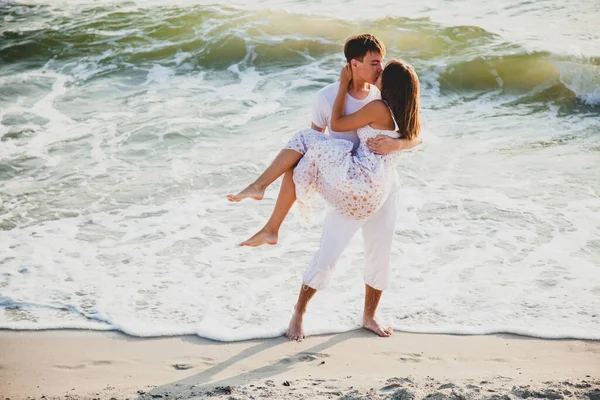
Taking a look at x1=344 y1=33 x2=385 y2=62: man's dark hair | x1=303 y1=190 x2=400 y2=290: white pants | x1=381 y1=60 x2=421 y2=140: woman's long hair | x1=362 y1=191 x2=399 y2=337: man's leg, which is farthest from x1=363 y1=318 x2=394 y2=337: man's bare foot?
x1=344 y1=33 x2=385 y2=62: man's dark hair

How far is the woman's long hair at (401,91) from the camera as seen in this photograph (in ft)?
12.6

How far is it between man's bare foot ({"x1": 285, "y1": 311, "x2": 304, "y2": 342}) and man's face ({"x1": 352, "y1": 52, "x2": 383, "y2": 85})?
1.61 m

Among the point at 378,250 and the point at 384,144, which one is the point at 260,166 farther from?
the point at 384,144

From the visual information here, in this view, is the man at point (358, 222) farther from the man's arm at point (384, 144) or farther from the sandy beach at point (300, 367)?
the sandy beach at point (300, 367)

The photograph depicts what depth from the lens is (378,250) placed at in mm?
4277

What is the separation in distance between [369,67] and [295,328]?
5.75ft

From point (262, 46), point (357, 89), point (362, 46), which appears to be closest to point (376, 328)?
point (357, 89)

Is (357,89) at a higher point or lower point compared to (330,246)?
higher

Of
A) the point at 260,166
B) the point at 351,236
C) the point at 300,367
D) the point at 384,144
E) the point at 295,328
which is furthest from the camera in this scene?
the point at 260,166

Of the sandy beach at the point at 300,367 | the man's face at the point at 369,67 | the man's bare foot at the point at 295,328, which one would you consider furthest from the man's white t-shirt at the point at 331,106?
the sandy beach at the point at 300,367

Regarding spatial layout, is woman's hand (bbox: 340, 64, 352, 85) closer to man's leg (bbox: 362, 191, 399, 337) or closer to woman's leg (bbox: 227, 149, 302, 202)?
woman's leg (bbox: 227, 149, 302, 202)

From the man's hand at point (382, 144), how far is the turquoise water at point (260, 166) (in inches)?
53.1

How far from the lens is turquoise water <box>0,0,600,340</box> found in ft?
16.3

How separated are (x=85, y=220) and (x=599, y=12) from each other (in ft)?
36.0
